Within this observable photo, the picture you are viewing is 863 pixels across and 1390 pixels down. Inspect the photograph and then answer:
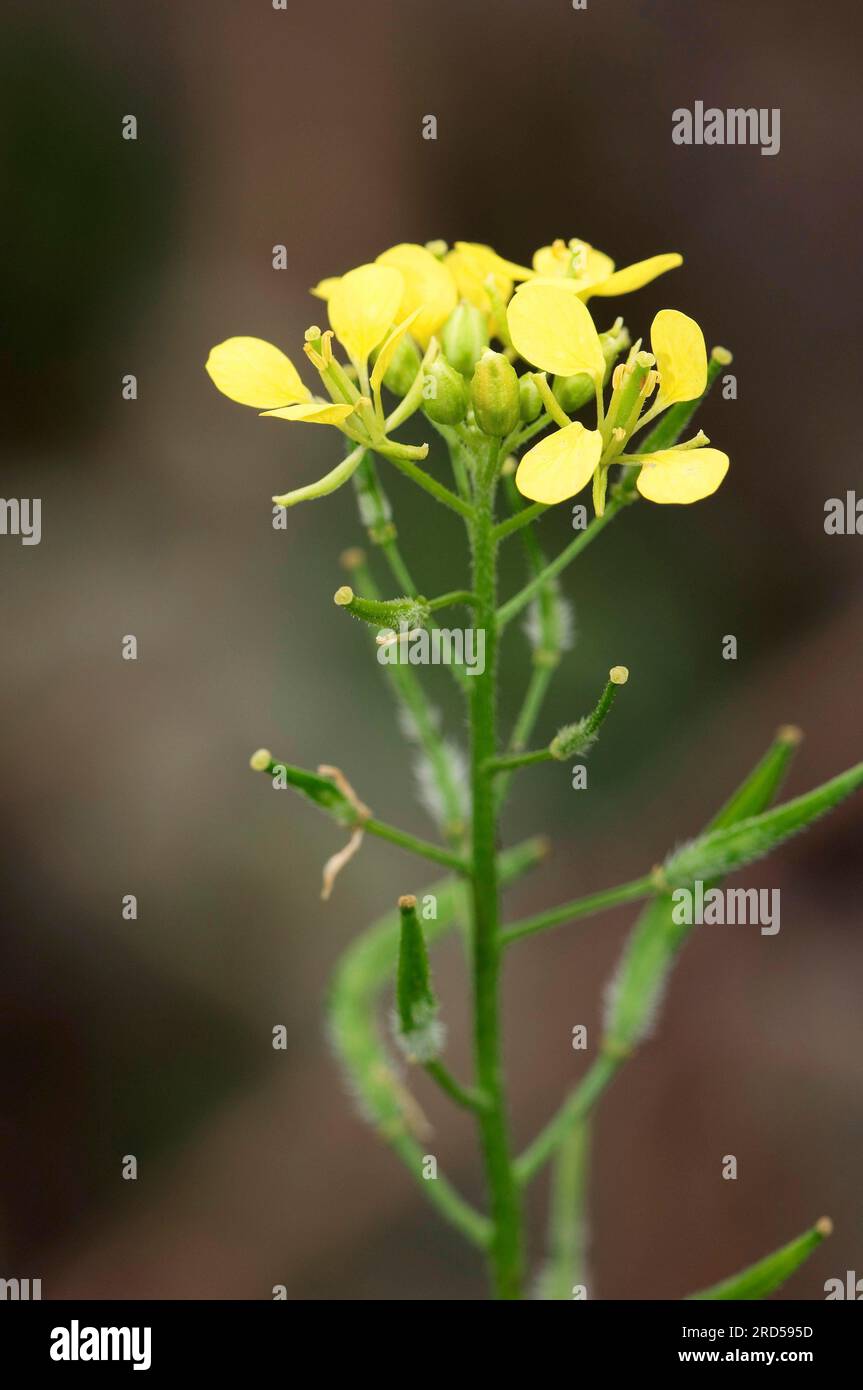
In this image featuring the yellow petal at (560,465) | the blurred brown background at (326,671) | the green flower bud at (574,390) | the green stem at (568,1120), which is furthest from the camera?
the blurred brown background at (326,671)

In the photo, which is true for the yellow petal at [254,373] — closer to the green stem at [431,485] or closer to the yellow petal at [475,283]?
the green stem at [431,485]

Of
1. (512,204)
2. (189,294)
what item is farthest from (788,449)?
(189,294)

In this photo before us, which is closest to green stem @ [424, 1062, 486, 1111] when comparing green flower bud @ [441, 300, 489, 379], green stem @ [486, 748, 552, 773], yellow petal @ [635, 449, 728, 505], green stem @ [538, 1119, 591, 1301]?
green stem @ [486, 748, 552, 773]

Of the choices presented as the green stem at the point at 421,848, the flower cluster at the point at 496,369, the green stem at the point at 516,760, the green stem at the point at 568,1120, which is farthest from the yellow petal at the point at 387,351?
the green stem at the point at 568,1120

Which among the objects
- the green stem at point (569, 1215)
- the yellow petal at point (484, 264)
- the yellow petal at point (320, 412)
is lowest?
the green stem at point (569, 1215)

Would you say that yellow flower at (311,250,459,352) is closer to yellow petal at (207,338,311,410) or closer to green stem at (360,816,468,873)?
yellow petal at (207,338,311,410)

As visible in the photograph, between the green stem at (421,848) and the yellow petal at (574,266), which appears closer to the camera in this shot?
the yellow petal at (574,266)

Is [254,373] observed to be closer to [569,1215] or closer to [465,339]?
[465,339]

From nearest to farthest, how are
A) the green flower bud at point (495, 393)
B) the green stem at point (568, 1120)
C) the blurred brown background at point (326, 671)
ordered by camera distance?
the green flower bud at point (495, 393) → the green stem at point (568, 1120) → the blurred brown background at point (326, 671)
